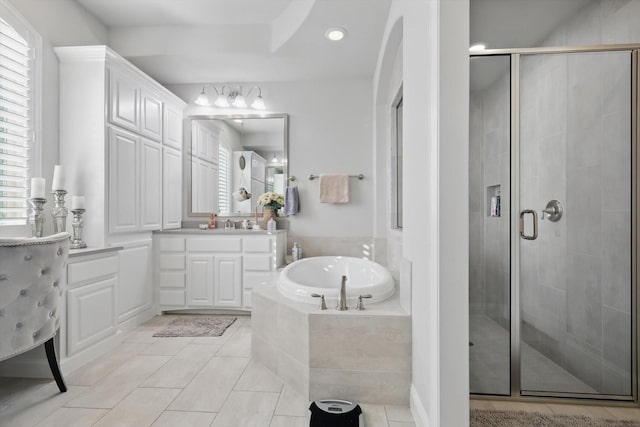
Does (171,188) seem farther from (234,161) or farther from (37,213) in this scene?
(37,213)

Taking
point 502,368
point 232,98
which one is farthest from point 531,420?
point 232,98

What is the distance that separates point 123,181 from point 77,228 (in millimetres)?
534

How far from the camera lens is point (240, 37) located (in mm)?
3195

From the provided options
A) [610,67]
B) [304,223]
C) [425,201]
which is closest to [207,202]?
[304,223]

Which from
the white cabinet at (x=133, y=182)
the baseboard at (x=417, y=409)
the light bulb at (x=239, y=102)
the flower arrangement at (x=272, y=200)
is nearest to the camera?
the baseboard at (x=417, y=409)

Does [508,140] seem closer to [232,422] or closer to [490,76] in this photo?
[490,76]

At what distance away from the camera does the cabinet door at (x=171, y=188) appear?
3521 millimetres

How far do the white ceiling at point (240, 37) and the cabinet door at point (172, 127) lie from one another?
399 mm

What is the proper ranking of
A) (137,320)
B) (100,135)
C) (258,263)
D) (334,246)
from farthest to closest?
1. (334,246)
2. (258,263)
3. (137,320)
4. (100,135)

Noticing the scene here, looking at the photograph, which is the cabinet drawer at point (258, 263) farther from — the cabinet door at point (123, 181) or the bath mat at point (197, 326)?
the cabinet door at point (123, 181)

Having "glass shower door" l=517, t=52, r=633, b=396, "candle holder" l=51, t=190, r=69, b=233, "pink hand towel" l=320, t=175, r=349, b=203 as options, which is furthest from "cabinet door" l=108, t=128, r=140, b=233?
"glass shower door" l=517, t=52, r=633, b=396

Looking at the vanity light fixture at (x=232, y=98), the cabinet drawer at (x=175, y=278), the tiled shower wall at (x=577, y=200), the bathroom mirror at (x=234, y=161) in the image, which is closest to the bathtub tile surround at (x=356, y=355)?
the tiled shower wall at (x=577, y=200)

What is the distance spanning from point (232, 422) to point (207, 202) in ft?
8.65

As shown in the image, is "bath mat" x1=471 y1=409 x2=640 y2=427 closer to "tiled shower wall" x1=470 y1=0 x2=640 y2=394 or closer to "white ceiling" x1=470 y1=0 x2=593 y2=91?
"tiled shower wall" x1=470 y1=0 x2=640 y2=394
